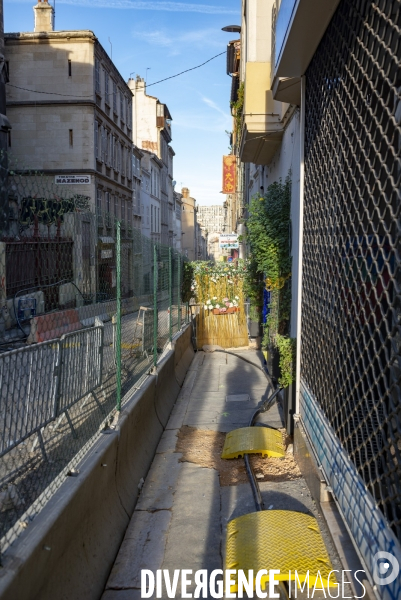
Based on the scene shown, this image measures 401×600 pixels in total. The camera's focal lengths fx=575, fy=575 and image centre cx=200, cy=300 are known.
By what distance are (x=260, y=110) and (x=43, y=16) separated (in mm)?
27142

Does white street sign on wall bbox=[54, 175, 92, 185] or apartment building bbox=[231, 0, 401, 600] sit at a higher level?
white street sign on wall bbox=[54, 175, 92, 185]

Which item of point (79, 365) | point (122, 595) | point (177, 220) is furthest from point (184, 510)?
point (177, 220)

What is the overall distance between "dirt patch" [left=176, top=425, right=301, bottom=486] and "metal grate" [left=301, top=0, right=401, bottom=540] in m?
0.99

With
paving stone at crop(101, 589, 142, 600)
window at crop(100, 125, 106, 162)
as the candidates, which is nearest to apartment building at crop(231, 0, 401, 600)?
paving stone at crop(101, 589, 142, 600)

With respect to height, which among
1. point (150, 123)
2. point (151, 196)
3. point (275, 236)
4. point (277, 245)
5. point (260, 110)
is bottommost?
point (277, 245)

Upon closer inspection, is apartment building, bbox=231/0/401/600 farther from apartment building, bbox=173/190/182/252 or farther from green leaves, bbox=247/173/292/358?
apartment building, bbox=173/190/182/252

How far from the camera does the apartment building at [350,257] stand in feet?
9.80

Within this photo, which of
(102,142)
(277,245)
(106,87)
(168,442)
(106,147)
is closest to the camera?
(168,442)

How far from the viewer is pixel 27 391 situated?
11.8 ft

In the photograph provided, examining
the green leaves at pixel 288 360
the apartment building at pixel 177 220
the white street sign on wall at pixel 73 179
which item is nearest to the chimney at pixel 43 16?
the white street sign on wall at pixel 73 179

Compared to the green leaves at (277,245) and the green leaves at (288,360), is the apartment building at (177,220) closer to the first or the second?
the green leaves at (277,245)

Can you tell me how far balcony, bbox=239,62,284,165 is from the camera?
9.97 m

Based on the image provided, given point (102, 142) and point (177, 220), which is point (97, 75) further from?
point (177, 220)

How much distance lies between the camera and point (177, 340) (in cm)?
1134
